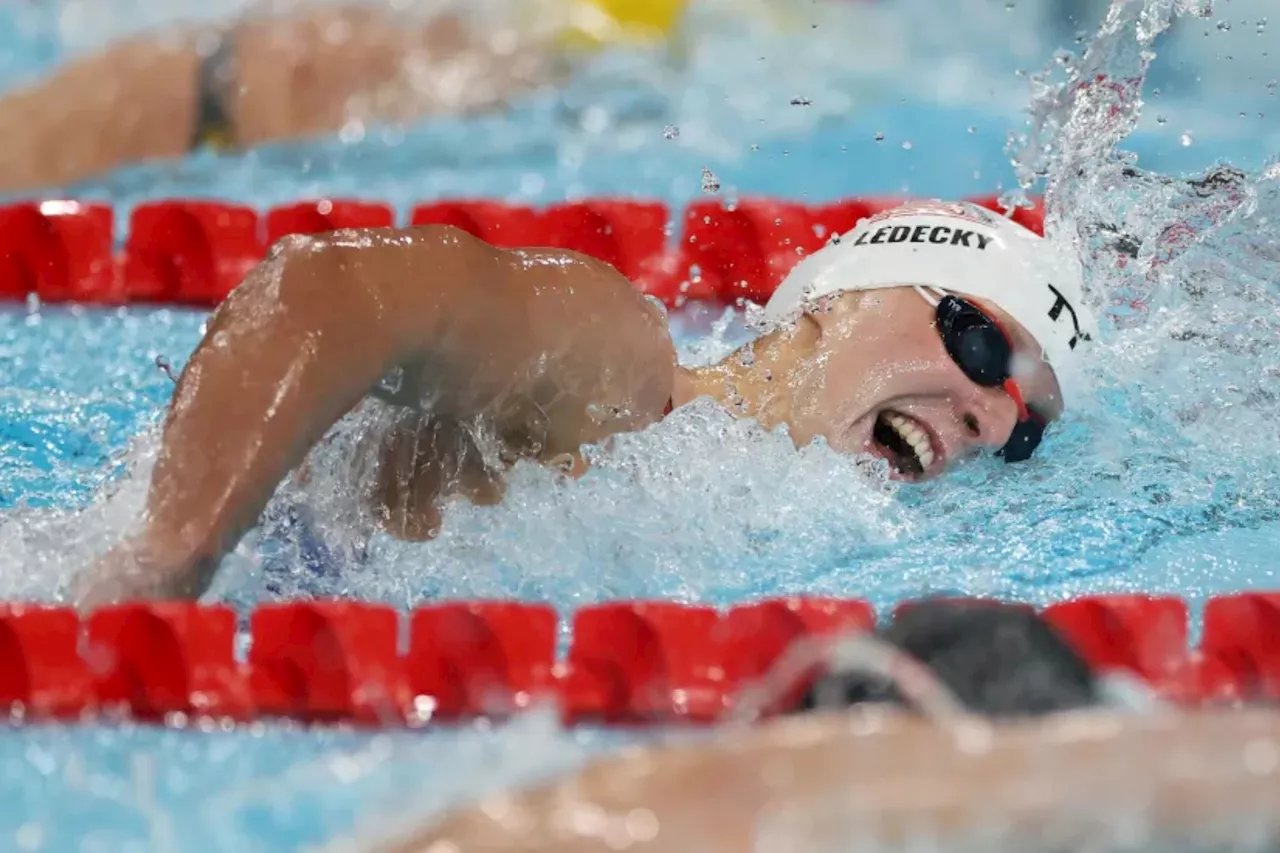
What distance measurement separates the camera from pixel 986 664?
1.35m

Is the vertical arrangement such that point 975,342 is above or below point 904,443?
above

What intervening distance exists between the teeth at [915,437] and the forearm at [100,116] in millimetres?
2593

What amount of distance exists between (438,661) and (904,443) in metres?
0.95

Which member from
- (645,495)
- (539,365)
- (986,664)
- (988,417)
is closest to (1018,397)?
(988,417)

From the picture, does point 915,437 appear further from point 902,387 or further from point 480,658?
point 480,658

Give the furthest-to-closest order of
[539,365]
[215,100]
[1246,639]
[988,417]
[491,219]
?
[215,100] < [491,219] < [988,417] < [539,365] < [1246,639]

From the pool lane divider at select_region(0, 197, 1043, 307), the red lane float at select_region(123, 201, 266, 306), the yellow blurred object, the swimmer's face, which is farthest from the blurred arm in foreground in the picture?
the yellow blurred object

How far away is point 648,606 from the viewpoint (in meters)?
1.85

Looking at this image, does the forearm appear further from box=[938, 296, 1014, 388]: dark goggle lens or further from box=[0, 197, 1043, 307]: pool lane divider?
box=[938, 296, 1014, 388]: dark goggle lens

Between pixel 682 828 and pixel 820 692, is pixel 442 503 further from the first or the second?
pixel 682 828

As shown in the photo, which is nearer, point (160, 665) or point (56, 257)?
point (160, 665)

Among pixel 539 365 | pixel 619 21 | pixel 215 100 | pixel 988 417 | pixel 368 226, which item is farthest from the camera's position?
pixel 619 21

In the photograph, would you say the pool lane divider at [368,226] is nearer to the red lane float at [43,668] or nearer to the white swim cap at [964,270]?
the white swim cap at [964,270]

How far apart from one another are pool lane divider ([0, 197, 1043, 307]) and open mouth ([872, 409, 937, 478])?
961mm
